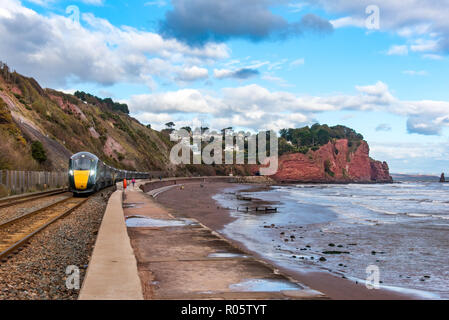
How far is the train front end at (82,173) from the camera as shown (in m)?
29.3

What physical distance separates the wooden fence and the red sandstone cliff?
104m

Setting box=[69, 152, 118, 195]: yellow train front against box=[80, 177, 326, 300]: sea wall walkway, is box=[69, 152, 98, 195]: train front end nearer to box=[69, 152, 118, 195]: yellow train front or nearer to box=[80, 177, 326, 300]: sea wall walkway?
box=[69, 152, 118, 195]: yellow train front

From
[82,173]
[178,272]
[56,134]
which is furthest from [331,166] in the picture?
[178,272]

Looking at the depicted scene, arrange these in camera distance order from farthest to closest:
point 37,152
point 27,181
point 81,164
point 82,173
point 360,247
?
point 37,152 → point 27,181 → point 81,164 → point 82,173 → point 360,247

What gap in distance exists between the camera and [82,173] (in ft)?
96.1

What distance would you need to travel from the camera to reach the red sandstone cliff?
142500 mm

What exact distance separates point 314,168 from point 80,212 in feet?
425

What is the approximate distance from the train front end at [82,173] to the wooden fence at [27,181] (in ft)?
13.8

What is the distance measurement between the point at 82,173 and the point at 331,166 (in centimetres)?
13069

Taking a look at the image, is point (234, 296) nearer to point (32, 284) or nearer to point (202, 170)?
point (32, 284)

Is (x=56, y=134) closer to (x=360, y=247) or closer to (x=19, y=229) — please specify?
(x=19, y=229)

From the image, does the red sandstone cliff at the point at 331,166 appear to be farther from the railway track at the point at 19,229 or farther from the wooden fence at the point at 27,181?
the railway track at the point at 19,229
